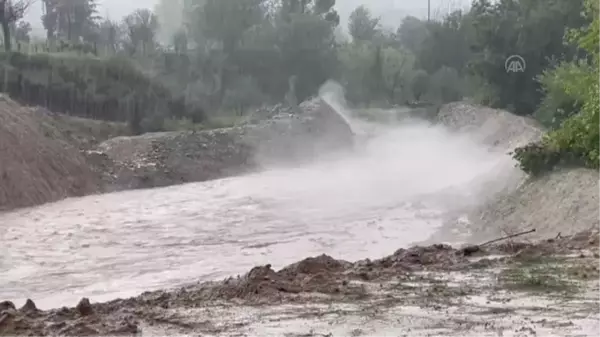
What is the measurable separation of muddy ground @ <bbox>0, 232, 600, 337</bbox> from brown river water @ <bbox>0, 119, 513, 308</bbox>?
13.7 feet

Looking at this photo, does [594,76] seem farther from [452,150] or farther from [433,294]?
[452,150]

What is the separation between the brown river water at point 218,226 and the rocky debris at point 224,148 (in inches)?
63.5

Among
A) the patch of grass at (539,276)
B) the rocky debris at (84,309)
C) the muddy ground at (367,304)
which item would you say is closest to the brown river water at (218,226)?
the muddy ground at (367,304)

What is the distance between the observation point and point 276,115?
Answer: 42938mm

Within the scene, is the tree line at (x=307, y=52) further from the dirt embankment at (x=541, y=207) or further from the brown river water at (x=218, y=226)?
the dirt embankment at (x=541, y=207)

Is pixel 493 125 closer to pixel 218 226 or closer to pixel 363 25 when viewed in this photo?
pixel 218 226

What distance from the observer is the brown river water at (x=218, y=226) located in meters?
16.2

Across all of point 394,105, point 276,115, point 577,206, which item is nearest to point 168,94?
point 276,115

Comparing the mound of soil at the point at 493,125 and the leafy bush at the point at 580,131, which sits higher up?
the leafy bush at the point at 580,131

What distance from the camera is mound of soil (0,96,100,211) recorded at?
26.8 meters

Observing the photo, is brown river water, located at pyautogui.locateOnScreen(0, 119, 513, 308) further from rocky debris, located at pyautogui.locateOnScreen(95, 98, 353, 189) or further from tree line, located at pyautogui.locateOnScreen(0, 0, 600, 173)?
tree line, located at pyautogui.locateOnScreen(0, 0, 600, 173)

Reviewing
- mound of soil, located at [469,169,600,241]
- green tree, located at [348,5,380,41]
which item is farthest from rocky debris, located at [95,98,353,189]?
green tree, located at [348,5,380,41]

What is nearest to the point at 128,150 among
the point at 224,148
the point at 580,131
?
the point at 224,148

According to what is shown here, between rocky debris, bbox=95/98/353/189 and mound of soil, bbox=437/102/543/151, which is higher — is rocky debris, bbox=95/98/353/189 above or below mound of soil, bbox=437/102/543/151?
below
